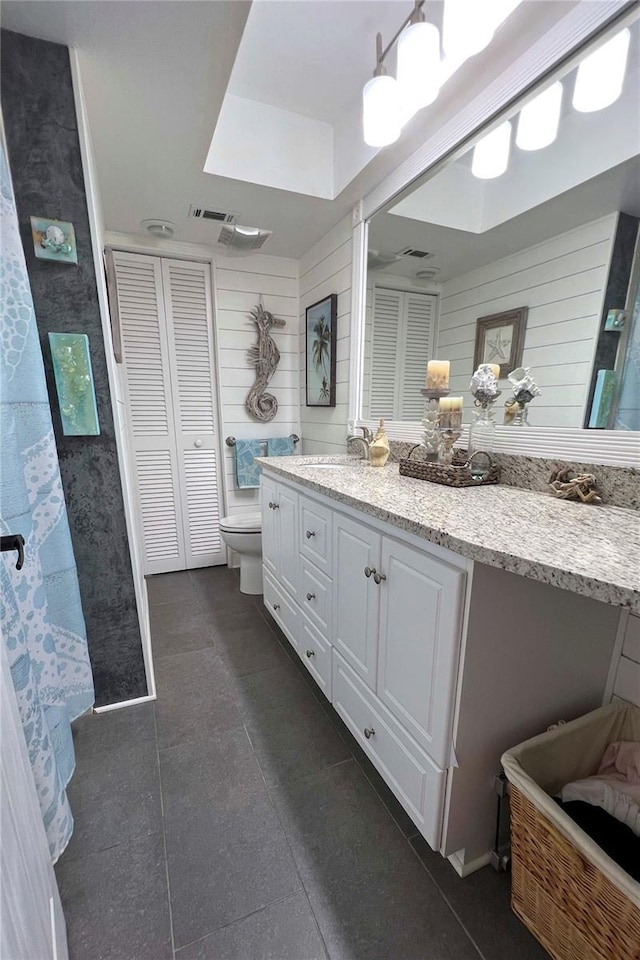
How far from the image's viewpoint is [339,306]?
2.11 m

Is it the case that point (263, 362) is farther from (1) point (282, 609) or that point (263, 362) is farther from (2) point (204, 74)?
(1) point (282, 609)

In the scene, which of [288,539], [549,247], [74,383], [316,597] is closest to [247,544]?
[288,539]

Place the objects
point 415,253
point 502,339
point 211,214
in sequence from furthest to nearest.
→ point 211,214 < point 415,253 < point 502,339

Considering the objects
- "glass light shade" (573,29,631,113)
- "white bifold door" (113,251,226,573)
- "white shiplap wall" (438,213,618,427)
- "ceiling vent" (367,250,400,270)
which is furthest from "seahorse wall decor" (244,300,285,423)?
"glass light shade" (573,29,631,113)

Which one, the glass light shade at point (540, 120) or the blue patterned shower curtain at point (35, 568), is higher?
the glass light shade at point (540, 120)

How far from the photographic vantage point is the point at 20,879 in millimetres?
536

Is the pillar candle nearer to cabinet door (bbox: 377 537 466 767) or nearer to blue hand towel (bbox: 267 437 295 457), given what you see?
cabinet door (bbox: 377 537 466 767)

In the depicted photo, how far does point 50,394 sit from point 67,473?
0.88 ft

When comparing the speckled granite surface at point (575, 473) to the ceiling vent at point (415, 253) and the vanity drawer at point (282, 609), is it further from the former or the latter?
the vanity drawer at point (282, 609)

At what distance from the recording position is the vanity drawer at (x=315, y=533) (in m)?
1.31

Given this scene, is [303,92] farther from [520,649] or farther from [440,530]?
[520,649]

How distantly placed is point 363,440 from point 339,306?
825mm

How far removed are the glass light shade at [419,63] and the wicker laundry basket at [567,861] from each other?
1841 mm

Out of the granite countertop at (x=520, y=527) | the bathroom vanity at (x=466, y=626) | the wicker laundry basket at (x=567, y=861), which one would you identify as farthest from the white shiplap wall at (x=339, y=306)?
the wicker laundry basket at (x=567, y=861)
